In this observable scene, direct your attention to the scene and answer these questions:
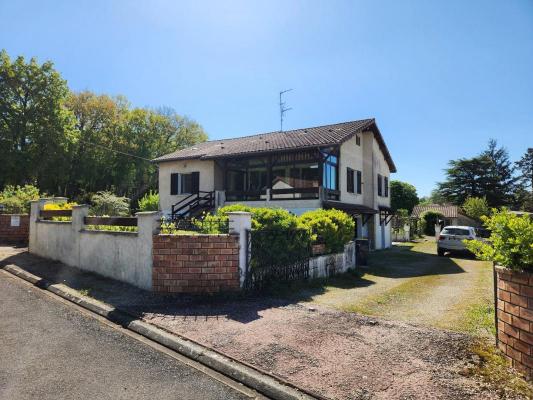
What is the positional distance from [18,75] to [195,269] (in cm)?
2821

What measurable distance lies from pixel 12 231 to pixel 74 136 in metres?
17.7

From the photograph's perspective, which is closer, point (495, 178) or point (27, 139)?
point (27, 139)

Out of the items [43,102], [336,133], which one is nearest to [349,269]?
[336,133]

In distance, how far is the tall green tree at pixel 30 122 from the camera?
2528 centimetres

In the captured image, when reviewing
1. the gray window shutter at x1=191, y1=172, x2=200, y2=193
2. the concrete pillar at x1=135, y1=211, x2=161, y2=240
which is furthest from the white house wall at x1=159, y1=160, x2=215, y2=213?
the concrete pillar at x1=135, y1=211, x2=161, y2=240

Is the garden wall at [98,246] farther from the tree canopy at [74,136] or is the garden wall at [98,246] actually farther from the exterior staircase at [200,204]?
the tree canopy at [74,136]

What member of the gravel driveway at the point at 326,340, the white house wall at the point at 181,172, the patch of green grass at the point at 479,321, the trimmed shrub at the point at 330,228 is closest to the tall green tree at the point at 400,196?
the white house wall at the point at 181,172

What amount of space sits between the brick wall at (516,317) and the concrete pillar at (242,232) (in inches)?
176

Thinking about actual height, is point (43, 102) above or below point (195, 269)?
above

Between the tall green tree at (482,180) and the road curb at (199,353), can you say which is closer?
the road curb at (199,353)

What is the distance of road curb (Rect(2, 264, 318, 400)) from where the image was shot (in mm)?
3510

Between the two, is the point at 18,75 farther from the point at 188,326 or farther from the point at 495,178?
the point at 495,178

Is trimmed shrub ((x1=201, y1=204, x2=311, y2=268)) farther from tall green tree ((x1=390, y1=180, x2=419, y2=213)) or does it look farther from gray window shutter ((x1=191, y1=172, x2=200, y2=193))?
tall green tree ((x1=390, y1=180, x2=419, y2=213))

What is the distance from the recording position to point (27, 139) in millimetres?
26500
